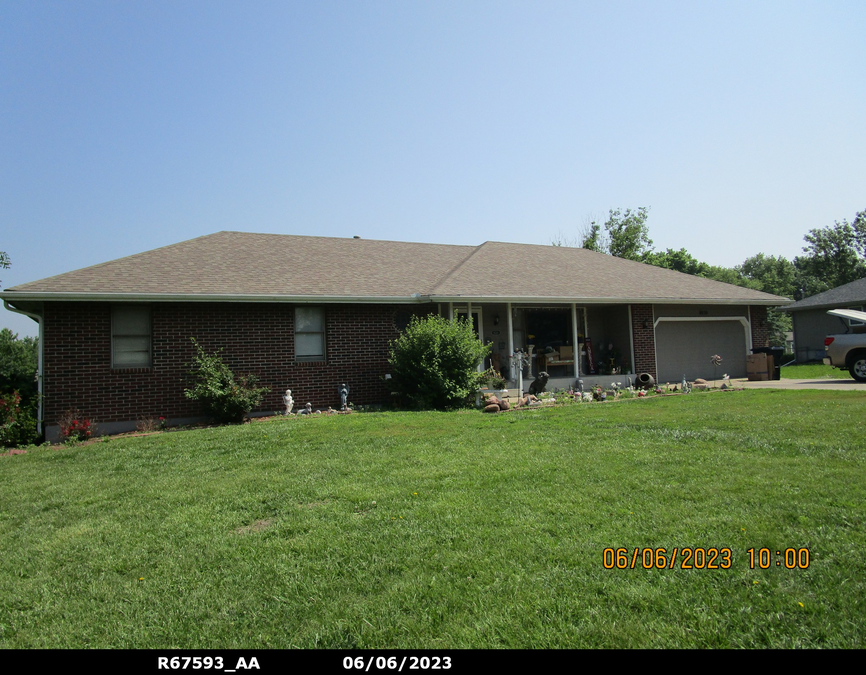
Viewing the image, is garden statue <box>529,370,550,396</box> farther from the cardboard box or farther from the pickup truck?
the pickup truck

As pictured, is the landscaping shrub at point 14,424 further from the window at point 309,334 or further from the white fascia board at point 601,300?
the white fascia board at point 601,300

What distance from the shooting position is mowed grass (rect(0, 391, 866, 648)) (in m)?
2.87

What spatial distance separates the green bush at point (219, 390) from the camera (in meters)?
11.3

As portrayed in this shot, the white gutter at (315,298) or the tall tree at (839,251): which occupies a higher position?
the tall tree at (839,251)

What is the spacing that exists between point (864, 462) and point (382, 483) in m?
4.78

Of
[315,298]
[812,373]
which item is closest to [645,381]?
[812,373]

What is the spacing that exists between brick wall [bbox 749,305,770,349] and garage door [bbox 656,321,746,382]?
0.42 m

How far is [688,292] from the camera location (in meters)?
17.4

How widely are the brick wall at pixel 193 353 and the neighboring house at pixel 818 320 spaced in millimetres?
22131

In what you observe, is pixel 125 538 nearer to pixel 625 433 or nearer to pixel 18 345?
pixel 625 433

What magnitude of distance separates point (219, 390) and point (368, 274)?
523cm

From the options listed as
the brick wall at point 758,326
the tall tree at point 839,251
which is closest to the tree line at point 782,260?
the tall tree at point 839,251

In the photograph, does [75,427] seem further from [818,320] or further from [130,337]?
[818,320]

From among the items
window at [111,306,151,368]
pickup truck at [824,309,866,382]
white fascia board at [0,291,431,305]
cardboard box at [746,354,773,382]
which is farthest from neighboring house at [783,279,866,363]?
window at [111,306,151,368]
